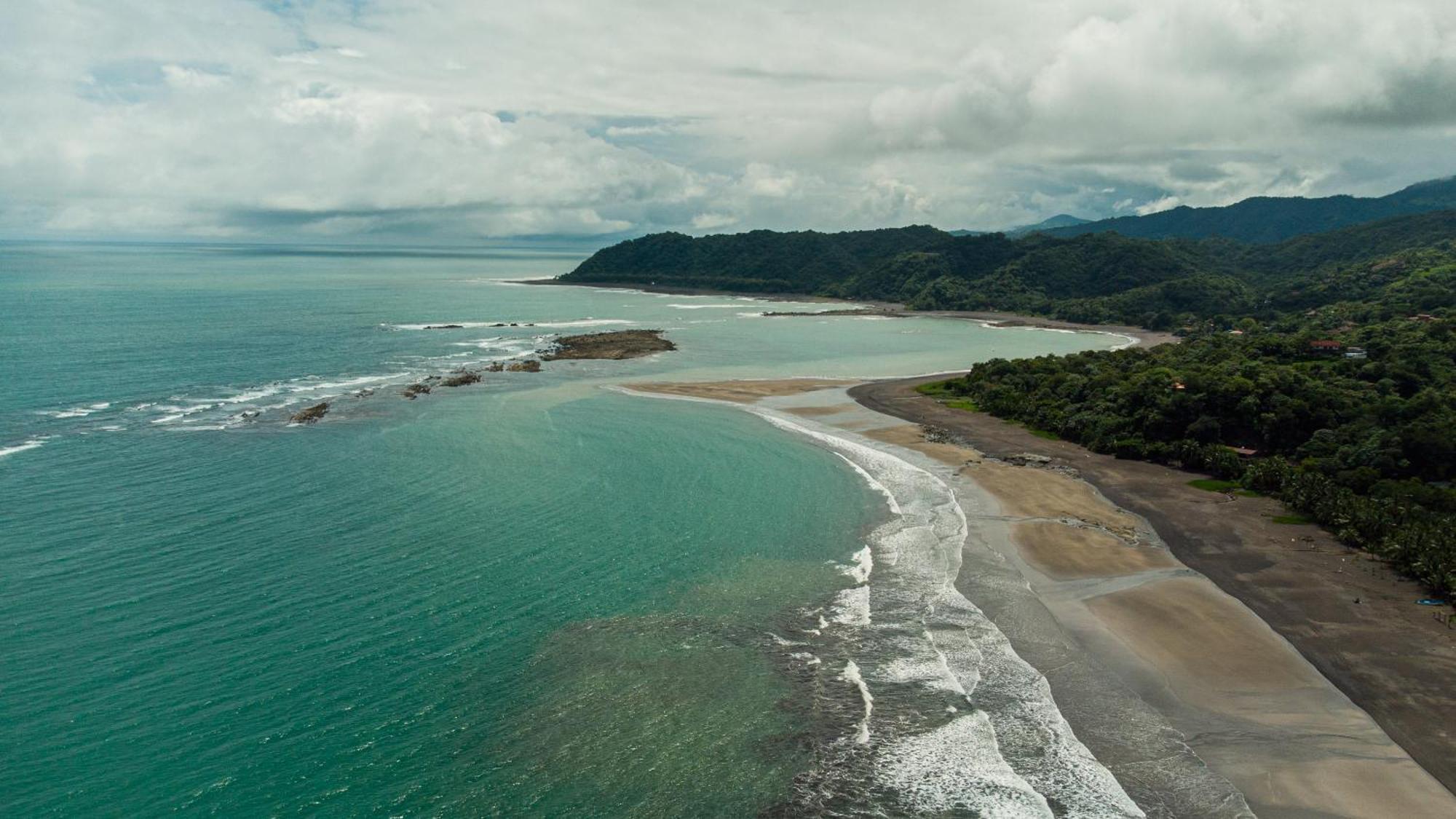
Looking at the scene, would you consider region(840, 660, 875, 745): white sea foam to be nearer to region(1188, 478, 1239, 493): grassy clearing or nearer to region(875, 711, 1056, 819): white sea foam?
region(875, 711, 1056, 819): white sea foam

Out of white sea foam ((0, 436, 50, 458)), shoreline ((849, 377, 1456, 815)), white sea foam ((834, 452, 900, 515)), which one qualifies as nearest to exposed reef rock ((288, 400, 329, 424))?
white sea foam ((0, 436, 50, 458))

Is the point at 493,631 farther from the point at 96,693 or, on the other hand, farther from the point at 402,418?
the point at 402,418

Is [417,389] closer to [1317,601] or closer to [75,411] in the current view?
[75,411]

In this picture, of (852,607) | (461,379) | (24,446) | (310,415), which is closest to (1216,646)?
(852,607)

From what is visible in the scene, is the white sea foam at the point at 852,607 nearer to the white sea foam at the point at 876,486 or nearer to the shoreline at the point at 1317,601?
the shoreline at the point at 1317,601

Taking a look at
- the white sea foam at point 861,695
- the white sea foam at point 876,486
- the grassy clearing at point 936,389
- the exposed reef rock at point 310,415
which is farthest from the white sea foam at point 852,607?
the grassy clearing at point 936,389

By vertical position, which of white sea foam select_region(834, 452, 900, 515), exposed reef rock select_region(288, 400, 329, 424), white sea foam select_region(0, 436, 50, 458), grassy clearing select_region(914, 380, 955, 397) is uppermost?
grassy clearing select_region(914, 380, 955, 397)
